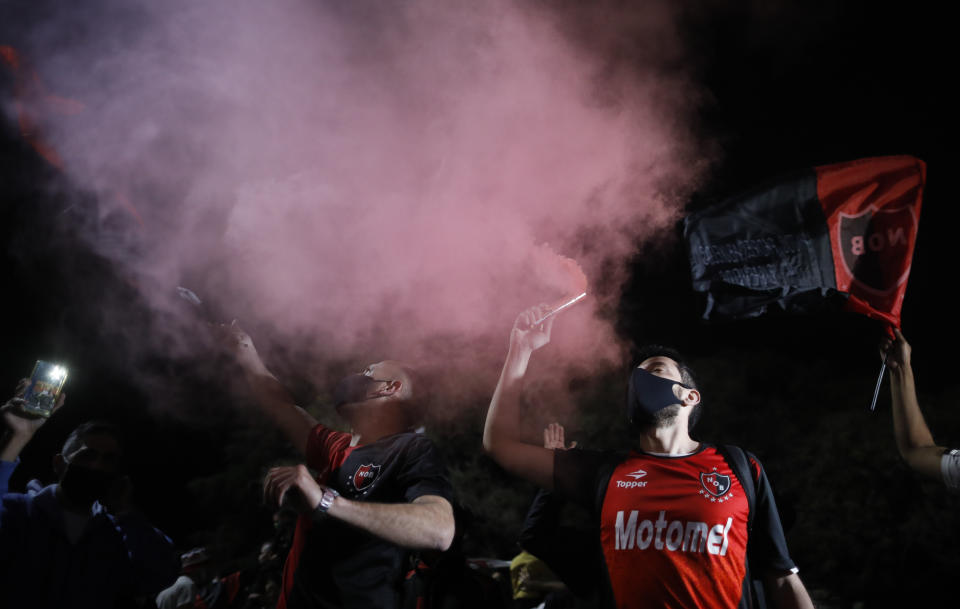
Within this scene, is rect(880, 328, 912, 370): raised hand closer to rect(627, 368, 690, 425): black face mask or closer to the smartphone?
rect(627, 368, 690, 425): black face mask

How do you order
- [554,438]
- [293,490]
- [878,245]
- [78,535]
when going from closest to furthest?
[293,490]
[78,535]
[554,438]
[878,245]

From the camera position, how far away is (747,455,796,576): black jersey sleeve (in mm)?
2832

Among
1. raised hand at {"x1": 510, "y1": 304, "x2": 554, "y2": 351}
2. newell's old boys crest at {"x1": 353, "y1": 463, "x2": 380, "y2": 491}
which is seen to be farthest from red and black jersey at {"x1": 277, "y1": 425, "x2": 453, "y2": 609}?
raised hand at {"x1": 510, "y1": 304, "x2": 554, "y2": 351}

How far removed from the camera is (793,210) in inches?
203

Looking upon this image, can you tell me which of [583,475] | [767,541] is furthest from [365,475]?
[767,541]

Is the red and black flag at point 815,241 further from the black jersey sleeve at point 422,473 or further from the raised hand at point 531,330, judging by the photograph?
the black jersey sleeve at point 422,473

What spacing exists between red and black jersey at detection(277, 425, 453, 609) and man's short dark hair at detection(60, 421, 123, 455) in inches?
51.6

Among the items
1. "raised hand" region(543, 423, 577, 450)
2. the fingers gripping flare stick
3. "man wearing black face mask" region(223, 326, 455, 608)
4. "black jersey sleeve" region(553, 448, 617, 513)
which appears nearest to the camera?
"man wearing black face mask" region(223, 326, 455, 608)

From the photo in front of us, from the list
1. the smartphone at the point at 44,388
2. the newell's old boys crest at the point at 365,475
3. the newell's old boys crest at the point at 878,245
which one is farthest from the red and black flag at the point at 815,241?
the smartphone at the point at 44,388

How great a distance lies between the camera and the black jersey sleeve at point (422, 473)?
9.17 ft

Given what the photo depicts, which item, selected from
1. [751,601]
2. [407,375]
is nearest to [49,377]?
[407,375]

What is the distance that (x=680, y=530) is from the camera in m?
2.79

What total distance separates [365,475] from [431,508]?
708 millimetres

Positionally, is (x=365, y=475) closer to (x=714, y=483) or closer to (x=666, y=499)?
(x=666, y=499)
